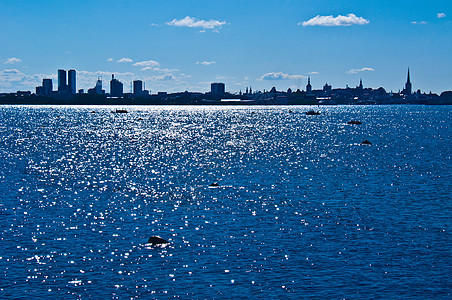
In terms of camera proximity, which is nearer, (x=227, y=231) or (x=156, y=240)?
(x=156, y=240)

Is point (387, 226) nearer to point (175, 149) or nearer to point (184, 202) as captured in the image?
point (184, 202)

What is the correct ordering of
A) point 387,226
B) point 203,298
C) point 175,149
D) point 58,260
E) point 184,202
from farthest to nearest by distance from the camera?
point 175,149
point 184,202
point 387,226
point 58,260
point 203,298

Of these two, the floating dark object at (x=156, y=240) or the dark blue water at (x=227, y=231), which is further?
the floating dark object at (x=156, y=240)

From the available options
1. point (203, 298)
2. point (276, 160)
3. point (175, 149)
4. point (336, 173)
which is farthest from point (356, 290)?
point (175, 149)

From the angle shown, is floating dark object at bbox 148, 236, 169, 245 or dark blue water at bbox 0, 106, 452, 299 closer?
dark blue water at bbox 0, 106, 452, 299

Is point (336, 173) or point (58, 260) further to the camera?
point (336, 173)

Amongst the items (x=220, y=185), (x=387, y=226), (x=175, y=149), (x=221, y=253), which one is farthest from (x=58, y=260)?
(x=175, y=149)

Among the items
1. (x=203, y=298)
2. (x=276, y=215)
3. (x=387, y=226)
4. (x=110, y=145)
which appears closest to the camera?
(x=203, y=298)

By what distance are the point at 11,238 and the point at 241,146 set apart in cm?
9762

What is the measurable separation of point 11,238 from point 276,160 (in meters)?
67.7

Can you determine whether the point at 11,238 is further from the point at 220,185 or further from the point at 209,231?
the point at 220,185

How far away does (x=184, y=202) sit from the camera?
63.1 metres

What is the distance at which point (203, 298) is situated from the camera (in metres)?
34.1

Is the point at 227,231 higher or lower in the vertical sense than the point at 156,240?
lower
